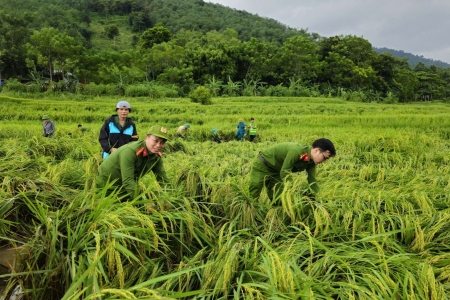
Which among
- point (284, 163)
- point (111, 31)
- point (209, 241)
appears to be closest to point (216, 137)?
point (284, 163)

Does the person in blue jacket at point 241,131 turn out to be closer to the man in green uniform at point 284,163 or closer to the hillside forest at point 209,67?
the man in green uniform at point 284,163

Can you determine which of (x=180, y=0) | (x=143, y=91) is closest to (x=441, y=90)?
(x=143, y=91)

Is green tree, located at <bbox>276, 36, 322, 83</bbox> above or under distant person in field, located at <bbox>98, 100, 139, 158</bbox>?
above

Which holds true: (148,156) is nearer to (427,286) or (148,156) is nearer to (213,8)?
(427,286)

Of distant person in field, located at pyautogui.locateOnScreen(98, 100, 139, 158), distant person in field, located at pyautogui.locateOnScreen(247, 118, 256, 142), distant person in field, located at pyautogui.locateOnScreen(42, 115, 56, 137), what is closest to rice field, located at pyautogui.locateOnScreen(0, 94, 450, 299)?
distant person in field, located at pyautogui.locateOnScreen(98, 100, 139, 158)

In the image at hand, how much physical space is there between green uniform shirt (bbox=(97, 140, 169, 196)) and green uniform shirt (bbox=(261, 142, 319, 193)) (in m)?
1.20

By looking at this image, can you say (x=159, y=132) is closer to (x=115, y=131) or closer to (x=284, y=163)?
(x=284, y=163)

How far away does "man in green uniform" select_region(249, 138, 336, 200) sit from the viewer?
9.37 ft

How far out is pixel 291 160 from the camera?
3016mm

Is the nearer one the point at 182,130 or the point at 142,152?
the point at 142,152

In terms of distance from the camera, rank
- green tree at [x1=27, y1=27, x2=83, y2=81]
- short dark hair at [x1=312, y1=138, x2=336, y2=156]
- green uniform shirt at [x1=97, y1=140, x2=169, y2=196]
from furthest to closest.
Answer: green tree at [x1=27, y1=27, x2=83, y2=81] → short dark hair at [x1=312, y1=138, x2=336, y2=156] → green uniform shirt at [x1=97, y1=140, x2=169, y2=196]

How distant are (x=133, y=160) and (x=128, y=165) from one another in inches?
2.5

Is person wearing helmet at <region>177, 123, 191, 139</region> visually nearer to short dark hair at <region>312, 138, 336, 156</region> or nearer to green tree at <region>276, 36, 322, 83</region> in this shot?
short dark hair at <region>312, 138, 336, 156</region>

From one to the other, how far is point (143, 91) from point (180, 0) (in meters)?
86.2
